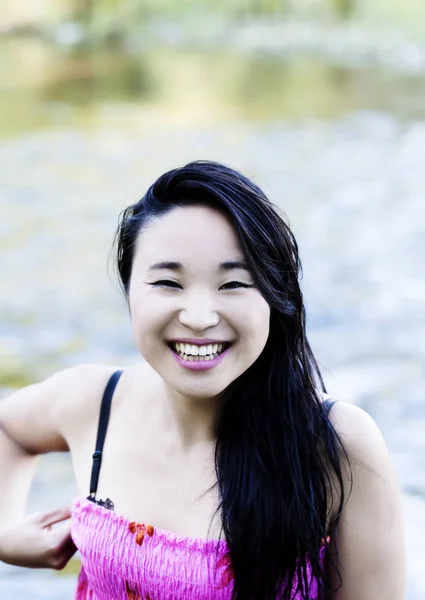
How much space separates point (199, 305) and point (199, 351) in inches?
2.2

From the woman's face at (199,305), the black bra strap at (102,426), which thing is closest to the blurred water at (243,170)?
the black bra strap at (102,426)

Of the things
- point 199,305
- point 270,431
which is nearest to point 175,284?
point 199,305

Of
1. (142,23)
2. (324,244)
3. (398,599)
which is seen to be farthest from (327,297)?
(398,599)

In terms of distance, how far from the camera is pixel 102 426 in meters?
1.31

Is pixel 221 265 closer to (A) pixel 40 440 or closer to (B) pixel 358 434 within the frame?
(B) pixel 358 434

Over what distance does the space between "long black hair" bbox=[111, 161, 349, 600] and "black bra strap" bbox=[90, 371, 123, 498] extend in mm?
183

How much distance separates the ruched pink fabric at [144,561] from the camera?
3.76ft

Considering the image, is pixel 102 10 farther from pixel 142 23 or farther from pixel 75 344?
pixel 75 344

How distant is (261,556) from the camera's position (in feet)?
3.71

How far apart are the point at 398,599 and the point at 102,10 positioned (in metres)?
5.36

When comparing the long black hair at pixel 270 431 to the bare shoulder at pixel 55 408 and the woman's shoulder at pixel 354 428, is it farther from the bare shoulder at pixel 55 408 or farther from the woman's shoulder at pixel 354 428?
the bare shoulder at pixel 55 408

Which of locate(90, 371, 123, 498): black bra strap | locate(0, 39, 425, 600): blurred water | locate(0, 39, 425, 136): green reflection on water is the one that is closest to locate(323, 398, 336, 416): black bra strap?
locate(90, 371, 123, 498): black bra strap

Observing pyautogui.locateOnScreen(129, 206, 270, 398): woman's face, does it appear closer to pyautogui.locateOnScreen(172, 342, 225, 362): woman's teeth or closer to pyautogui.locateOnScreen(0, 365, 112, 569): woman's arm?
pyautogui.locateOnScreen(172, 342, 225, 362): woman's teeth

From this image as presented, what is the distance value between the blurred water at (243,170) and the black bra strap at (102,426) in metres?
1.51
